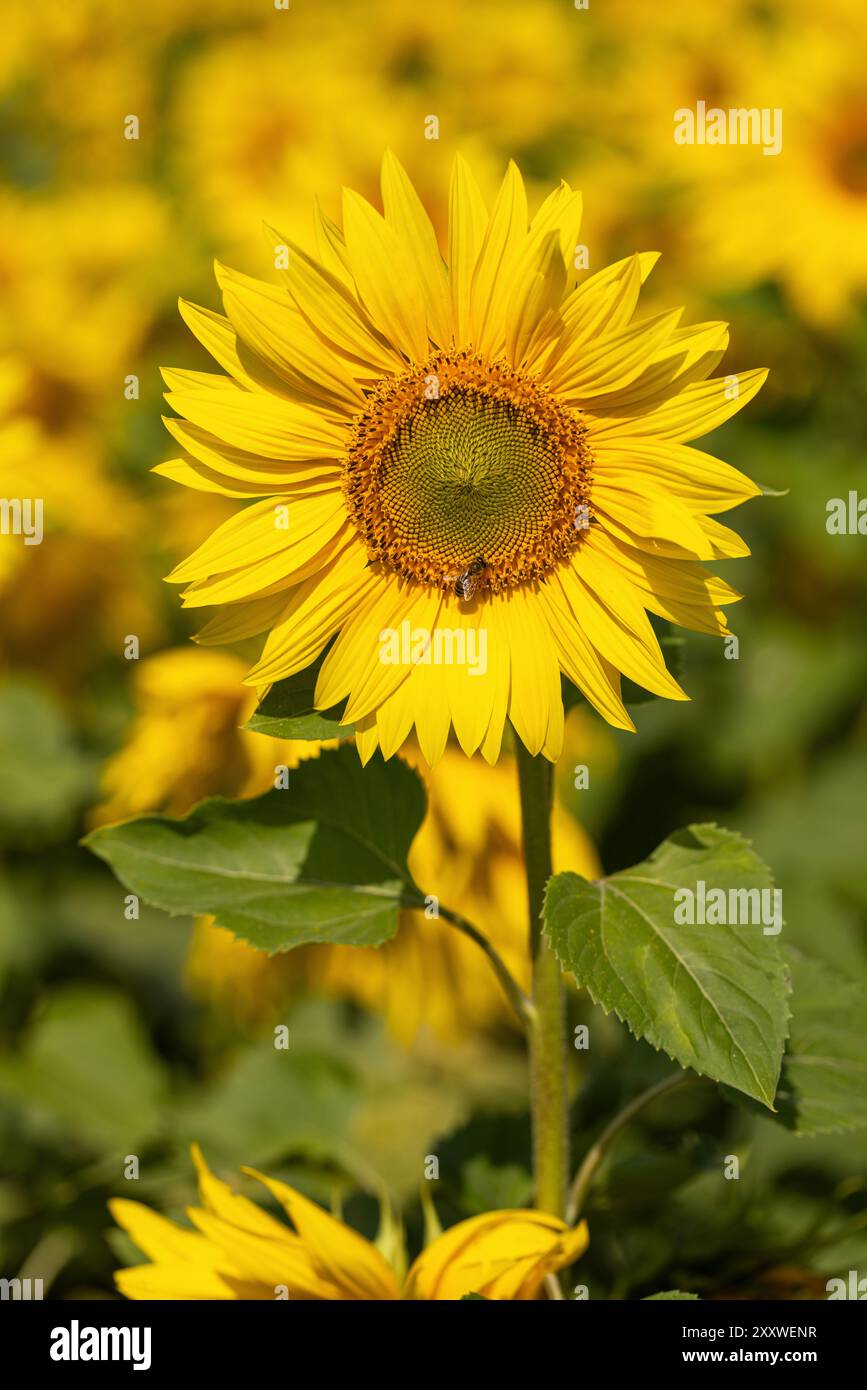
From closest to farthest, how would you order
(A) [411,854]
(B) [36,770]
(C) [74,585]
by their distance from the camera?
(A) [411,854] < (B) [36,770] < (C) [74,585]

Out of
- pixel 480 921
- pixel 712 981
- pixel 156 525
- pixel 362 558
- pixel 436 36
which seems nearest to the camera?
pixel 712 981

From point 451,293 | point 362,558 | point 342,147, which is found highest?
point 342,147

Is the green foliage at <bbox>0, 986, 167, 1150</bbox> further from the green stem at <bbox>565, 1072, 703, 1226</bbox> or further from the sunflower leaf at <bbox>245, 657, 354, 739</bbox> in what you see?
the sunflower leaf at <bbox>245, 657, 354, 739</bbox>

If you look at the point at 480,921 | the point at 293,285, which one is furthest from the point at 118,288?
the point at 293,285

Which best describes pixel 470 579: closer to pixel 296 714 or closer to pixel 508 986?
pixel 296 714

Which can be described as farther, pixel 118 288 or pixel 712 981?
pixel 118 288

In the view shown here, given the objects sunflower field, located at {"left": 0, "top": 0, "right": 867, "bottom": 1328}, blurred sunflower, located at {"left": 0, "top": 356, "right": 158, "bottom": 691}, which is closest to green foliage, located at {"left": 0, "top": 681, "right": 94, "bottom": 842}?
sunflower field, located at {"left": 0, "top": 0, "right": 867, "bottom": 1328}

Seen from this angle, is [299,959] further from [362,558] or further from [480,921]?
[362,558]

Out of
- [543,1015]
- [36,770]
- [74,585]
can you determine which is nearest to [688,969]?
[543,1015]
